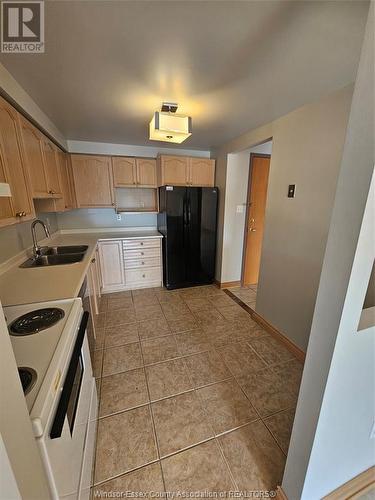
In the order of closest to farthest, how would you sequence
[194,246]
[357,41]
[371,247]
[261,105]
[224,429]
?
1. [371,247]
2. [357,41]
3. [224,429]
4. [261,105]
5. [194,246]

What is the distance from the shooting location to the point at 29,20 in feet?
3.33

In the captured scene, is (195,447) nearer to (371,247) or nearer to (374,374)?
(374,374)

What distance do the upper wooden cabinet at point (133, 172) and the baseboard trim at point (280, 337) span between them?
257 cm

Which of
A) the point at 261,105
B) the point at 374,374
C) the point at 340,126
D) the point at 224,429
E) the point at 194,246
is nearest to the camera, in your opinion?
the point at 374,374

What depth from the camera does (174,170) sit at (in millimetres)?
3201

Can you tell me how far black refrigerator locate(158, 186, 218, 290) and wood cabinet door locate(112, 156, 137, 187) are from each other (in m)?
0.50

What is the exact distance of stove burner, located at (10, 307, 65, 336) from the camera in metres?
0.98

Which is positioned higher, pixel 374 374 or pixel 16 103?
pixel 16 103

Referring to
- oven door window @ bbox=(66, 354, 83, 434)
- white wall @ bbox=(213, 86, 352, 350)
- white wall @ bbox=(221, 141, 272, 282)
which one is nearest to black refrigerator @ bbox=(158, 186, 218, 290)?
white wall @ bbox=(221, 141, 272, 282)

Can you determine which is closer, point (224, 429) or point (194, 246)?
point (224, 429)

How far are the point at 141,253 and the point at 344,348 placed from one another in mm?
2888

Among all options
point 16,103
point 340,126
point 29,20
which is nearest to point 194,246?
point 340,126

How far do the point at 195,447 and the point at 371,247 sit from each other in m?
1.48

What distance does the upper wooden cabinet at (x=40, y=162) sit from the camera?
163 centimetres
